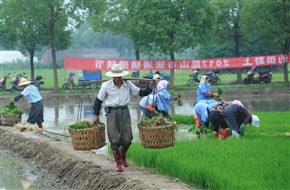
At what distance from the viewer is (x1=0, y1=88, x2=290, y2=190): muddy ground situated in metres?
8.14

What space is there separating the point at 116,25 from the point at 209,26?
5.74 m

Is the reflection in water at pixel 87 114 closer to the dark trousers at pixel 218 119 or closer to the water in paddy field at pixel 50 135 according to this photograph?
the water in paddy field at pixel 50 135

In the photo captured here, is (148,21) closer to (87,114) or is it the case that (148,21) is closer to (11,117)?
(87,114)

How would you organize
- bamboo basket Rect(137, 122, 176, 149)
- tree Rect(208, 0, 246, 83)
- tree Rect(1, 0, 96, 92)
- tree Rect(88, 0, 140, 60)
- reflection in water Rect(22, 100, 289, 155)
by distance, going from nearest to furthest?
bamboo basket Rect(137, 122, 176, 149)
reflection in water Rect(22, 100, 289, 155)
tree Rect(1, 0, 96, 92)
tree Rect(88, 0, 140, 60)
tree Rect(208, 0, 246, 83)

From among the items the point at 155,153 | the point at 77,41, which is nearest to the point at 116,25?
the point at 155,153

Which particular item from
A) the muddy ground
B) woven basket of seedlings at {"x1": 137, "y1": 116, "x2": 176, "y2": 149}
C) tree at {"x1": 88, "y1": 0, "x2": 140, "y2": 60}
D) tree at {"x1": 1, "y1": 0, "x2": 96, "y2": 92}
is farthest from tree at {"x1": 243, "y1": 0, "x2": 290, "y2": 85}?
woven basket of seedlings at {"x1": 137, "y1": 116, "x2": 176, "y2": 149}

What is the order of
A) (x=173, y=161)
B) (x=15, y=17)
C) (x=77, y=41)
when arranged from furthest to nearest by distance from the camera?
1. (x=77, y=41)
2. (x=15, y=17)
3. (x=173, y=161)

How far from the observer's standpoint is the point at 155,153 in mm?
9570

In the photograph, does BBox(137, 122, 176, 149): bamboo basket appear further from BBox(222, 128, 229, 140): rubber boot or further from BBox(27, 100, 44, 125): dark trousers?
BBox(27, 100, 44, 125): dark trousers

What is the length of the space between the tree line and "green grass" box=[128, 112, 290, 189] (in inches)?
842

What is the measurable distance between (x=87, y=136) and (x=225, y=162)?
2238 mm

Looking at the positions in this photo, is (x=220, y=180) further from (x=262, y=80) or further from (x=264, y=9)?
(x=262, y=80)

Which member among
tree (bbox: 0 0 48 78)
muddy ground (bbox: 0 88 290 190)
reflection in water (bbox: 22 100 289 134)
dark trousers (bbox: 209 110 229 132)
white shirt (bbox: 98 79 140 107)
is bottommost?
reflection in water (bbox: 22 100 289 134)

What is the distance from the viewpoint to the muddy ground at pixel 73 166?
814cm
